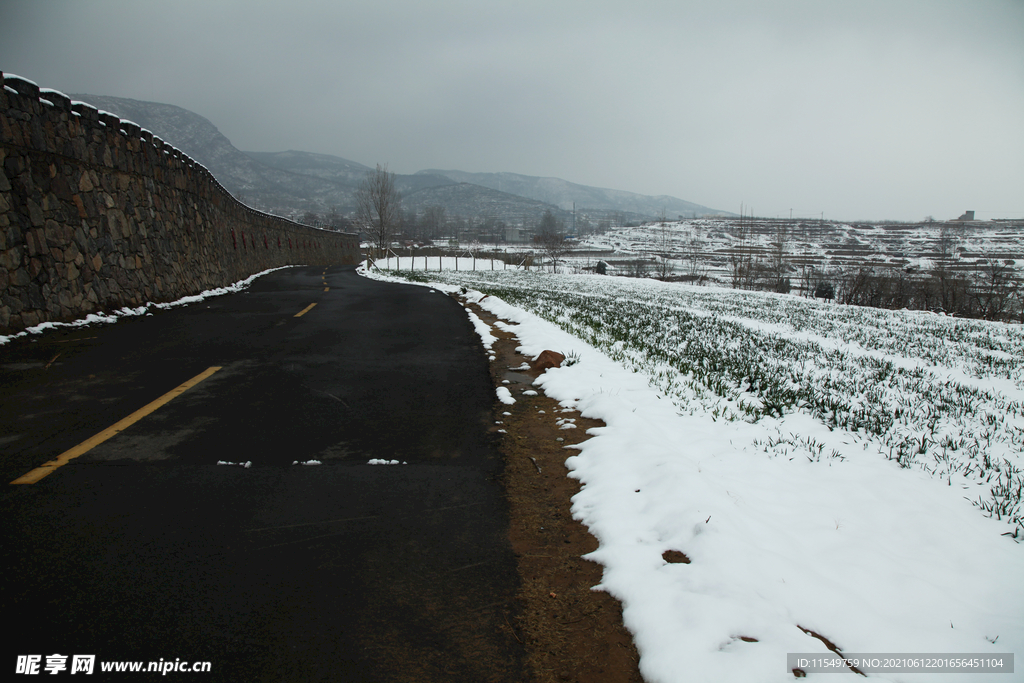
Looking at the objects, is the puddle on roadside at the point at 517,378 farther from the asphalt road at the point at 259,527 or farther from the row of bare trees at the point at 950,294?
the row of bare trees at the point at 950,294

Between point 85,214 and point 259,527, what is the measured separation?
1062 cm

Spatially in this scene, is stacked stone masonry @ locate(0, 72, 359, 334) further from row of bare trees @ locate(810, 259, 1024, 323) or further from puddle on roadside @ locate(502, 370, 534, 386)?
row of bare trees @ locate(810, 259, 1024, 323)

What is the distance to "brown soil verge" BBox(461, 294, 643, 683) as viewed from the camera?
206cm

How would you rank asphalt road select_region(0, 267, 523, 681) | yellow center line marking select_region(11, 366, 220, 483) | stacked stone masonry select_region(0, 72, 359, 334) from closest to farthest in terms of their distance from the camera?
1. asphalt road select_region(0, 267, 523, 681)
2. yellow center line marking select_region(11, 366, 220, 483)
3. stacked stone masonry select_region(0, 72, 359, 334)

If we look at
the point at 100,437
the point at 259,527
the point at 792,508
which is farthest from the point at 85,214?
the point at 792,508

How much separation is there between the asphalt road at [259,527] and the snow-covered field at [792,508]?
84 cm

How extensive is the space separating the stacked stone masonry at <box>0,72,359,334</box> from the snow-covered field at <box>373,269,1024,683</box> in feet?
28.5

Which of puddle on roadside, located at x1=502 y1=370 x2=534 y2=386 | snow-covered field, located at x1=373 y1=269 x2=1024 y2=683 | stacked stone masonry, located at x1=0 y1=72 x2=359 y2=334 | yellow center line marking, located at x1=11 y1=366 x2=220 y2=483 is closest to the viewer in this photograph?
snow-covered field, located at x1=373 y1=269 x2=1024 y2=683

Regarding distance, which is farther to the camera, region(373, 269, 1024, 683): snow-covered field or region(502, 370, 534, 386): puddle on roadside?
region(502, 370, 534, 386): puddle on roadside

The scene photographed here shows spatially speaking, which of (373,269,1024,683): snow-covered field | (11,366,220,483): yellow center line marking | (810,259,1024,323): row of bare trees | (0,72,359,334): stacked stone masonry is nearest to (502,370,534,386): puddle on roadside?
(373,269,1024,683): snow-covered field

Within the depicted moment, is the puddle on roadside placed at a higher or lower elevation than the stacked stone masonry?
lower

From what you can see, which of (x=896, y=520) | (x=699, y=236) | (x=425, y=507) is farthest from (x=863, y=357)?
(x=699, y=236)

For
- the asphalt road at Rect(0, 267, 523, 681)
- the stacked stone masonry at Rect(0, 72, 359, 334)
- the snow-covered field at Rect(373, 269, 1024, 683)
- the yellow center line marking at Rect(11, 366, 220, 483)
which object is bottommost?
the snow-covered field at Rect(373, 269, 1024, 683)

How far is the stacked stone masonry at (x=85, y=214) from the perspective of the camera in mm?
8031
